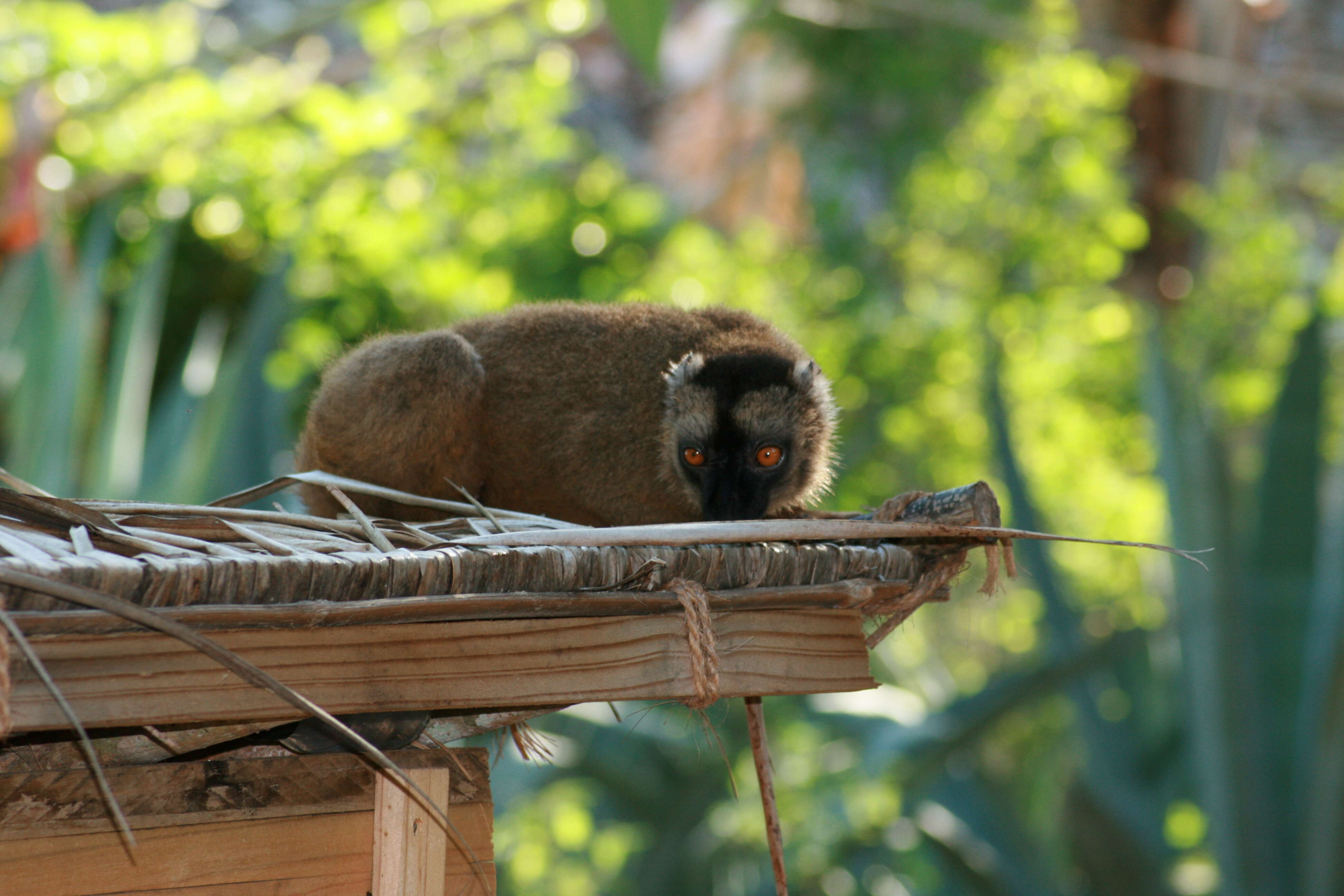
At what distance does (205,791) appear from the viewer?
206 centimetres

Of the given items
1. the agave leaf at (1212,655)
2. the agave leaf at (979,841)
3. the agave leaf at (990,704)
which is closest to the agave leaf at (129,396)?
the agave leaf at (990,704)

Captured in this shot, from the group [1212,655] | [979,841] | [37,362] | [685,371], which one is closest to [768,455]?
[685,371]

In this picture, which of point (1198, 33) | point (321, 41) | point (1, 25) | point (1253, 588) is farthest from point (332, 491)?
point (1198, 33)

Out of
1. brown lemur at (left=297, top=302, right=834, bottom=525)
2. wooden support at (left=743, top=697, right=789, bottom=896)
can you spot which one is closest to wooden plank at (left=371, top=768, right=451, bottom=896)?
wooden support at (left=743, top=697, right=789, bottom=896)

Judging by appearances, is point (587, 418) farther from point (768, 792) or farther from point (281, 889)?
point (281, 889)

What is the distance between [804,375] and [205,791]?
6.53 feet

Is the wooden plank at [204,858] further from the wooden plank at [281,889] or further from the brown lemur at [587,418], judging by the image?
the brown lemur at [587,418]

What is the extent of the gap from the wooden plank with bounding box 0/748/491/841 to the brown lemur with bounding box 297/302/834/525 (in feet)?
3.88

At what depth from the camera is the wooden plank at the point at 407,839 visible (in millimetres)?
2088

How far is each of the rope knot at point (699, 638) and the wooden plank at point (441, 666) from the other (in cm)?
2

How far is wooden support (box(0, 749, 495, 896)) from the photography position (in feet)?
6.36

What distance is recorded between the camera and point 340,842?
2.13 m

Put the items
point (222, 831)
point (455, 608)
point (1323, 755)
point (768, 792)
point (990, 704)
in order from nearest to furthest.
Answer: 1. point (455, 608)
2. point (222, 831)
3. point (768, 792)
4. point (1323, 755)
5. point (990, 704)

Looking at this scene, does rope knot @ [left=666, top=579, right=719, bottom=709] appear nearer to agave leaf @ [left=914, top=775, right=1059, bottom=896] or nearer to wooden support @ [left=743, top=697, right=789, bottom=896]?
wooden support @ [left=743, top=697, right=789, bottom=896]
